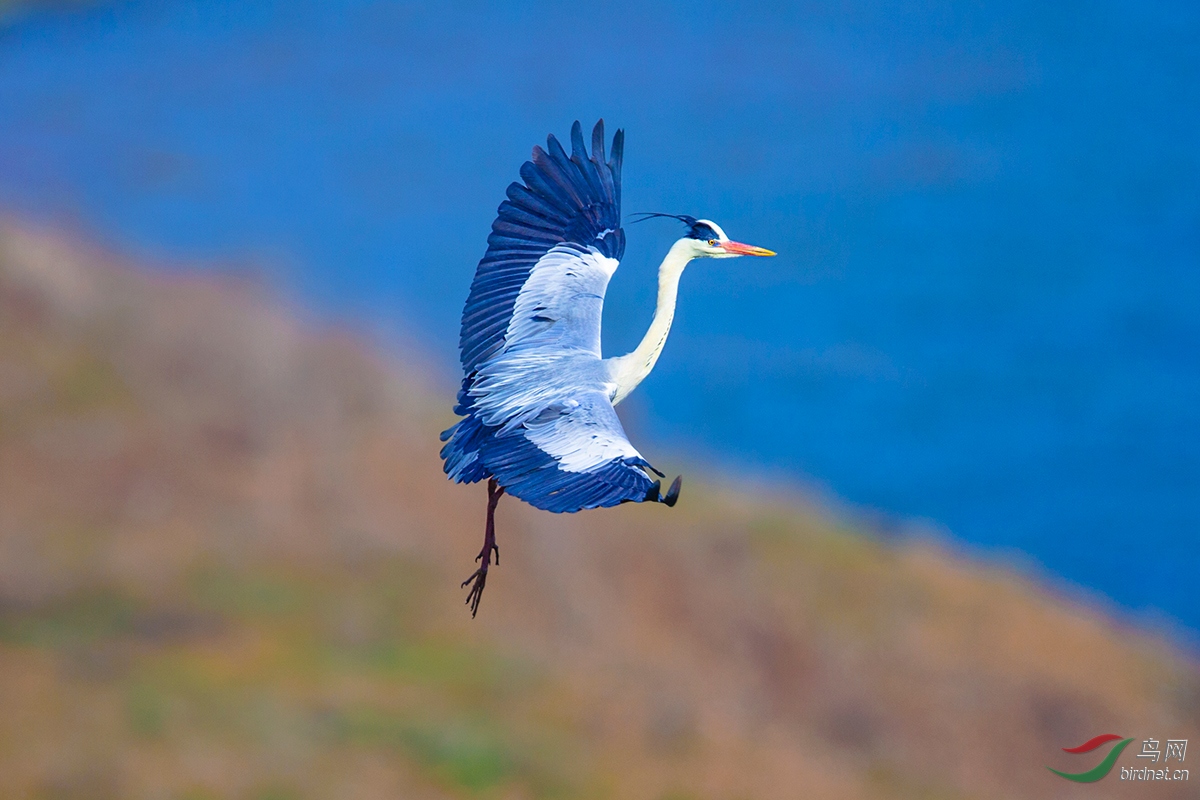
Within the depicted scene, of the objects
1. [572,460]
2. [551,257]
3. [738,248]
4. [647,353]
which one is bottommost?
[572,460]

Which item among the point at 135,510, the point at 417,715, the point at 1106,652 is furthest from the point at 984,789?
the point at 135,510

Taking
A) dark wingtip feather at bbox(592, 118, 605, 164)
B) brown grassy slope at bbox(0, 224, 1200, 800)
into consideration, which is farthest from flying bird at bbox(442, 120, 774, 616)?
brown grassy slope at bbox(0, 224, 1200, 800)

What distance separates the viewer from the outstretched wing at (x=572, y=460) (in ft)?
16.4

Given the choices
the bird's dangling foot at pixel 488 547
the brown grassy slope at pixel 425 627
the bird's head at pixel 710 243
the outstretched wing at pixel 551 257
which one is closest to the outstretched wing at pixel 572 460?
the bird's dangling foot at pixel 488 547

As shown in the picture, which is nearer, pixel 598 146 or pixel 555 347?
pixel 555 347

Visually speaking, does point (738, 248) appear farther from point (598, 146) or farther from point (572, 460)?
point (572, 460)

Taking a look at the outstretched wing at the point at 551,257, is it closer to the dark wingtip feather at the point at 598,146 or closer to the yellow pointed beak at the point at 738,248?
the dark wingtip feather at the point at 598,146

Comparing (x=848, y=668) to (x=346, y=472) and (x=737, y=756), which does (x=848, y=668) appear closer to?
(x=737, y=756)

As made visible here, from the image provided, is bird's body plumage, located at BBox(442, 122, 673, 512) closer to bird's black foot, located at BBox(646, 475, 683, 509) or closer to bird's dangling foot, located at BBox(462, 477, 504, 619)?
bird's black foot, located at BBox(646, 475, 683, 509)

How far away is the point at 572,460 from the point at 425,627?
12.7 metres

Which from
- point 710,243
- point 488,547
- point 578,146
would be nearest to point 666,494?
point 488,547

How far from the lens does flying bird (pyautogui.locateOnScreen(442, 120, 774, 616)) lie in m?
5.27

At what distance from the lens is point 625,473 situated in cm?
515

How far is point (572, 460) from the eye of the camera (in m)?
5.31
